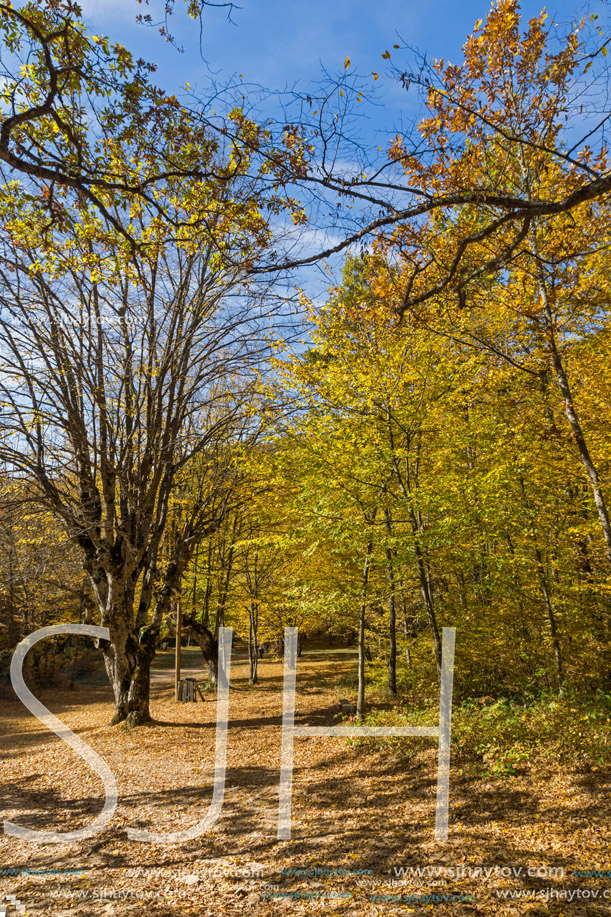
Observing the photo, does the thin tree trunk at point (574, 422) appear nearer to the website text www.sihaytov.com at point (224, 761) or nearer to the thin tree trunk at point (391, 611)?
the thin tree trunk at point (391, 611)

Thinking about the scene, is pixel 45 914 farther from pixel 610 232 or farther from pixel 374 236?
pixel 610 232

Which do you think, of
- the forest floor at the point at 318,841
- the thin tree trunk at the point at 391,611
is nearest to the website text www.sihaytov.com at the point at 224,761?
the forest floor at the point at 318,841

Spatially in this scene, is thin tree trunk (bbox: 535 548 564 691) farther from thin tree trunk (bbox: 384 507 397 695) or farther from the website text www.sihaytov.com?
thin tree trunk (bbox: 384 507 397 695)

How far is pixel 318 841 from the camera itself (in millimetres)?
5160

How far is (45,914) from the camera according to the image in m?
Answer: 3.98

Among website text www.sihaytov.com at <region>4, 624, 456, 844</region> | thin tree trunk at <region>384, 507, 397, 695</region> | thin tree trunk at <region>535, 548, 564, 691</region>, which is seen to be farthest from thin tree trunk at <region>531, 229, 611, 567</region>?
website text www.sihaytov.com at <region>4, 624, 456, 844</region>

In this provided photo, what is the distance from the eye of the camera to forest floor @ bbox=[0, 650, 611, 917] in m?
4.05

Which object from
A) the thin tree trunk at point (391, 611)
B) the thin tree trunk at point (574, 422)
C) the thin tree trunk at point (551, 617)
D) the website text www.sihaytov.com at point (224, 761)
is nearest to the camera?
the website text www.sihaytov.com at point (224, 761)

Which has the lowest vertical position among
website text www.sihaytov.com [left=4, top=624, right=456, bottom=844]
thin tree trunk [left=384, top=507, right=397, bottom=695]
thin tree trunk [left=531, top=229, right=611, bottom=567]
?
website text www.sihaytov.com [left=4, top=624, right=456, bottom=844]

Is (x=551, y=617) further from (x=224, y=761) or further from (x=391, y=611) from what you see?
(x=224, y=761)

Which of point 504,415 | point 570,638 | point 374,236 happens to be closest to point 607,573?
point 570,638

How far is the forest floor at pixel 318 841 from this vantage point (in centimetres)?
405

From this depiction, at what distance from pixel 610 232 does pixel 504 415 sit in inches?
162

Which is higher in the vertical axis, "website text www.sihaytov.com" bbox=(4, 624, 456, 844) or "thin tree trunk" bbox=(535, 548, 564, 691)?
"thin tree trunk" bbox=(535, 548, 564, 691)
